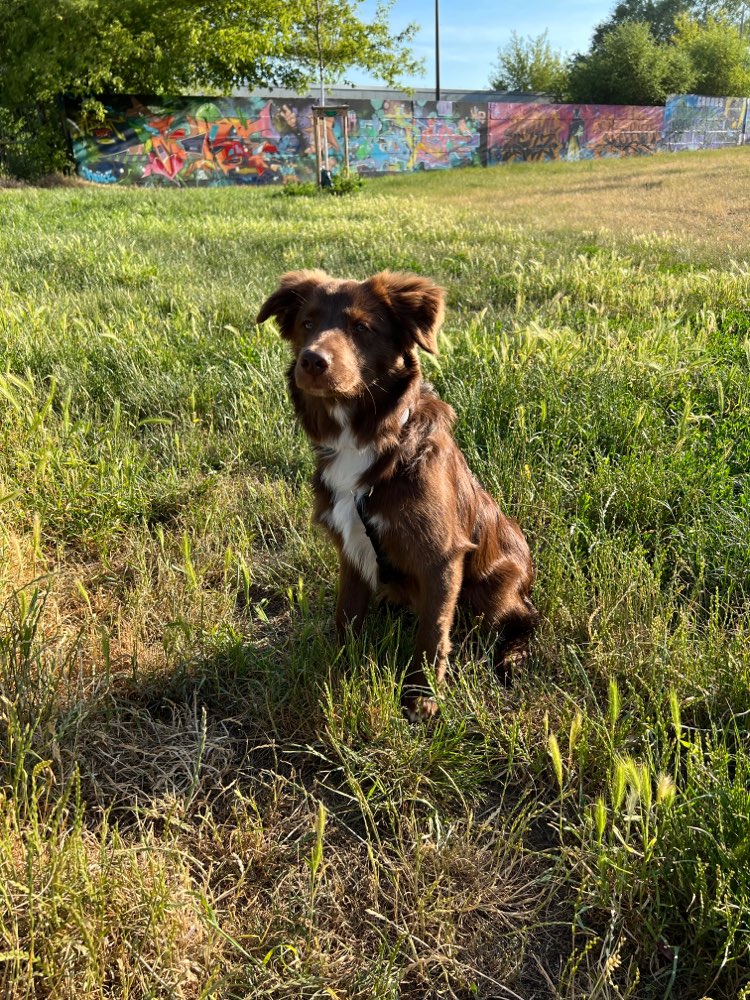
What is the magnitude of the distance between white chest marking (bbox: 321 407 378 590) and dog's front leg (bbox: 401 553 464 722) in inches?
8.7

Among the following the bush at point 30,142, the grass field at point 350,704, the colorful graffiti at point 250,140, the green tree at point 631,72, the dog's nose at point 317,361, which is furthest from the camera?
the green tree at point 631,72

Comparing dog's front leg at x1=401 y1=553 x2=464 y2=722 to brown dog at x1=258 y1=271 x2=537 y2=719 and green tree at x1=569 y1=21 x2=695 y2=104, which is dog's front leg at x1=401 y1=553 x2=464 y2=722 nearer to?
brown dog at x1=258 y1=271 x2=537 y2=719

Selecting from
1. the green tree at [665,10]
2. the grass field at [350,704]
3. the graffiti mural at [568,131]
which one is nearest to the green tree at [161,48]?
the graffiti mural at [568,131]

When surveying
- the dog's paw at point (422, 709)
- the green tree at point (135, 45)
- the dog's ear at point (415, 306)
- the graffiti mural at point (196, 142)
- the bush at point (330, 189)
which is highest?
the green tree at point (135, 45)

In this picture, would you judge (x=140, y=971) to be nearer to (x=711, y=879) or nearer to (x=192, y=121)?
(x=711, y=879)

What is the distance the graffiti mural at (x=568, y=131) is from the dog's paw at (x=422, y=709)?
1639 inches

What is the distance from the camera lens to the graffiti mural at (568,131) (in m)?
37.9

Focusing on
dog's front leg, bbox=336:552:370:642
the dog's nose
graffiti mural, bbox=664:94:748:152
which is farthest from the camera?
graffiti mural, bbox=664:94:748:152

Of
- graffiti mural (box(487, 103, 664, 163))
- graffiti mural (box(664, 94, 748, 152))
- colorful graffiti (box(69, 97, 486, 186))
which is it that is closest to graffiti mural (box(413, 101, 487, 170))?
colorful graffiti (box(69, 97, 486, 186))

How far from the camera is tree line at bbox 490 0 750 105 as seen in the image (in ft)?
146

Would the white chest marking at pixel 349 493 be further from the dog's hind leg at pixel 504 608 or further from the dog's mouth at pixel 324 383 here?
the dog's hind leg at pixel 504 608

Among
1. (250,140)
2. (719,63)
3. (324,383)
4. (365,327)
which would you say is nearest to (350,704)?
(324,383)

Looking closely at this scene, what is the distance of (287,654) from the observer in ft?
7.66

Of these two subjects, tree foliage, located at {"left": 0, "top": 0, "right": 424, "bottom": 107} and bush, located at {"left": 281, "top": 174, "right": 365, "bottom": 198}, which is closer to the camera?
Answer: bush, located at {"left": 281, "top": 174, "right": 365, "bottom": 198}
